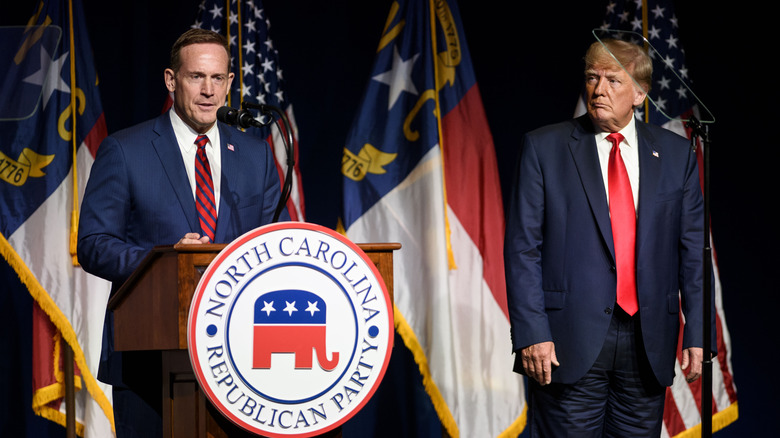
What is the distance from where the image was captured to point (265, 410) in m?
1.50

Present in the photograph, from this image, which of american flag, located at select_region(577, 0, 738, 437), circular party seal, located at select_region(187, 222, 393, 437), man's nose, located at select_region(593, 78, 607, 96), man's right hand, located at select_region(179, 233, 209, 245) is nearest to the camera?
circular party seal, located at select_region(187, 222, 393, 437)

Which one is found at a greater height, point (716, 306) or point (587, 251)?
point (587, 251)

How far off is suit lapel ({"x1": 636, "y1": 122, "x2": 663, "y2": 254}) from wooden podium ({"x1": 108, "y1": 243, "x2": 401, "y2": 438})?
841 millimetres

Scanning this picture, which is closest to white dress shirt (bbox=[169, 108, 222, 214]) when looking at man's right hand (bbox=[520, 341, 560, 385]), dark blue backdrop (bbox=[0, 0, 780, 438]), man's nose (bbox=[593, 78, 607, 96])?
man's right hand (bbox=[520, 341, 560, 385])

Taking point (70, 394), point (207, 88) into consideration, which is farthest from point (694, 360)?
point (70, 394)

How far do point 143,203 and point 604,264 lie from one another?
1164 mm

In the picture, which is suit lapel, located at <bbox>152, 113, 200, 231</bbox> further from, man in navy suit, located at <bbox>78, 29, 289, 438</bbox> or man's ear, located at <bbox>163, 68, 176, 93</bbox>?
man's ear, located at <bbox>163, 68, 176, 93</bbox>

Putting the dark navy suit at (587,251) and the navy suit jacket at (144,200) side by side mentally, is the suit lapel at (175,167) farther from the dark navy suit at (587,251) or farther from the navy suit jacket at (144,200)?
the dark navy suit at (587,251)

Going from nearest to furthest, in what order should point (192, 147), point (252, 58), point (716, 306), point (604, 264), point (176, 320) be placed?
point (176, 320) < point (192, 147) < point (604, 264) < point (716, 306) < point (252, 58)

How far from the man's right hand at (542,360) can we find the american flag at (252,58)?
184 cm

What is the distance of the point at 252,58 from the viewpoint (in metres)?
3.84

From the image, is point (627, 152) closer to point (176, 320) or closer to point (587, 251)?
point (587, 251)

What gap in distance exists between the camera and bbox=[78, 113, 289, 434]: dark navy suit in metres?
1.91

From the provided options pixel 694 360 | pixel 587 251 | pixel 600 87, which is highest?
pixel 600 87
